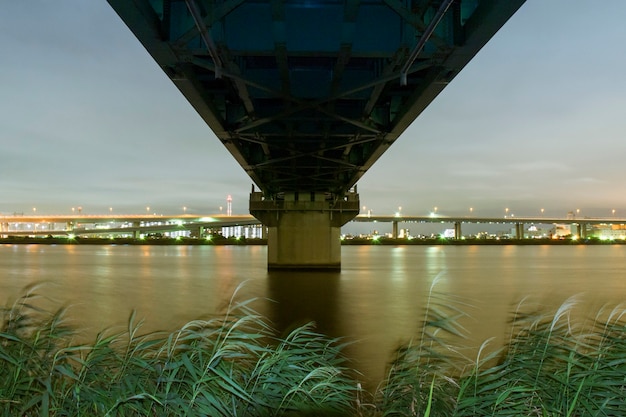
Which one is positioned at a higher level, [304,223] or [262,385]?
[304,223]

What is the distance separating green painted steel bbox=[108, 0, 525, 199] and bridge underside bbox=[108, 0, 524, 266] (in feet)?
0.08

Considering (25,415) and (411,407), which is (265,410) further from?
(25,415)

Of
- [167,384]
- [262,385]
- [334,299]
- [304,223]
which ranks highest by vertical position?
[304,223]

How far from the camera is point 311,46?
12.9m

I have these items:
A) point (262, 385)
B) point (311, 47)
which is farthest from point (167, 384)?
point (311, 47)

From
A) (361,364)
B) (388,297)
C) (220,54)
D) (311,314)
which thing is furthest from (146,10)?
(388,297)

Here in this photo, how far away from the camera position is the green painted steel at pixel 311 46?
10500 mm

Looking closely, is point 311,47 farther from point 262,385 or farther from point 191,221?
point 191,221

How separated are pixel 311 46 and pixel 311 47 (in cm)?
2

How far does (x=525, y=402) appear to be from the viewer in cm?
562

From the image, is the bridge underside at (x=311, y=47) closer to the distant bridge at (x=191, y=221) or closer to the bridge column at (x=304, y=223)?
the bridge column at (x=304, y=223)

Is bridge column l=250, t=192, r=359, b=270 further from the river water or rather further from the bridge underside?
the bridge underside

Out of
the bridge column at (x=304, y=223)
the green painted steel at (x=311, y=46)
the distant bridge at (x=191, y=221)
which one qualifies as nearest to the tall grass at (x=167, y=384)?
the green painted steel at (x=311, y=46)

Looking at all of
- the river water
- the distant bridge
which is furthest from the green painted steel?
the distant bridge
